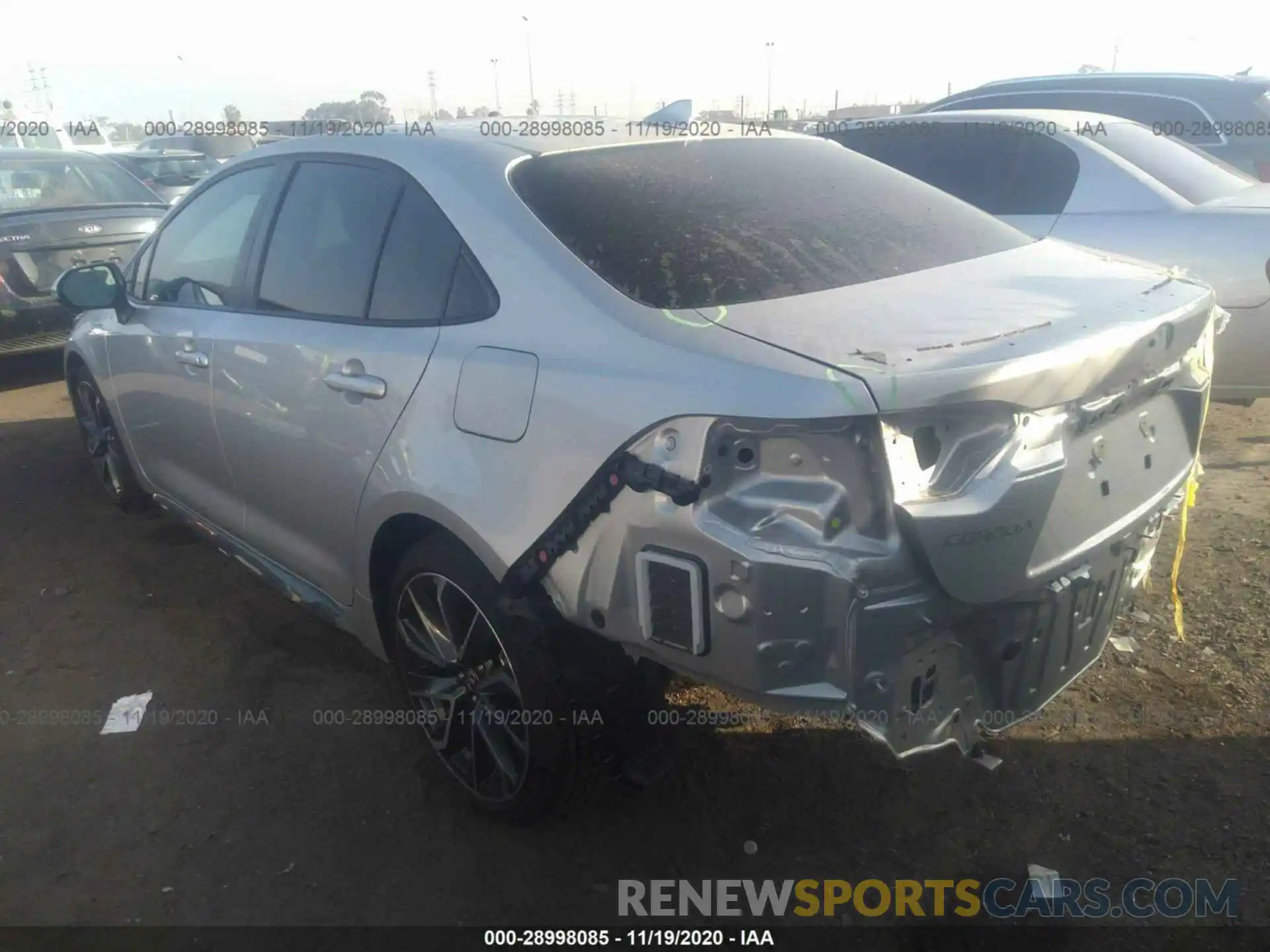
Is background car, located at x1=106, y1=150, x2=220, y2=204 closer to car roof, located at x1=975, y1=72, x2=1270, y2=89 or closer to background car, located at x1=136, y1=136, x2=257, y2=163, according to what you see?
background car, located at x1=136, y1=136, x2=257, y2=163

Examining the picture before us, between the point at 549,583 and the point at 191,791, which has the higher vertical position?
the point at 549,583

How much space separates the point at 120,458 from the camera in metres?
4.66

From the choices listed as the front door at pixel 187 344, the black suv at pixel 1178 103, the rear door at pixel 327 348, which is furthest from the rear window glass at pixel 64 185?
the black suv at pixel 1178 103

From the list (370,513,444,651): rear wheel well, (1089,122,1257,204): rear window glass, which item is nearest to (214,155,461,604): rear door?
(370,513,444,651): rear wheel well

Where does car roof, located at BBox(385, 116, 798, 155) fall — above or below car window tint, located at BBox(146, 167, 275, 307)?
above

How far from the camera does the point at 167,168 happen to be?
14.2m

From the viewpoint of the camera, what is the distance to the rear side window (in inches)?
195

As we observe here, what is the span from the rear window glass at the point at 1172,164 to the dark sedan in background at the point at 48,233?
598 cm

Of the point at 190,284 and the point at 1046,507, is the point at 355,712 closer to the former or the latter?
the point at 190,284

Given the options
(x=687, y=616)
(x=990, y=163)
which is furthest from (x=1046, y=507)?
(x=990, y=163)

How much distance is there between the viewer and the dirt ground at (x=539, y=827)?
2443 millimetres

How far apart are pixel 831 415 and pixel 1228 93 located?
349 inches

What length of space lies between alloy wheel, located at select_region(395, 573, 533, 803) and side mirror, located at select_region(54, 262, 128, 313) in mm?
2213

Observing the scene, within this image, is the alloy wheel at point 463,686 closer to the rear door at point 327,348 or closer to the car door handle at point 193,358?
the rear door at point 327,348
